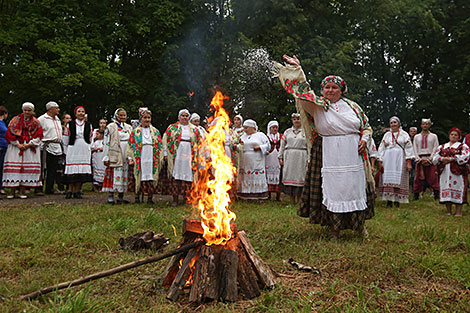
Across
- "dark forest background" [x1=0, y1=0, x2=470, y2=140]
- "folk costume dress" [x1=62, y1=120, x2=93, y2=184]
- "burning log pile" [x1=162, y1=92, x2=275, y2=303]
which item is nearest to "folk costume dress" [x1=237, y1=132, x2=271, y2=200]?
"folk costume dress" [x1=62, y1=120, x2=93, y2=184]

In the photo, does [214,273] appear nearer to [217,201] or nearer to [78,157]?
[217,201]

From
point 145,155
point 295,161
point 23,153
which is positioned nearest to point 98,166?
point 23,153

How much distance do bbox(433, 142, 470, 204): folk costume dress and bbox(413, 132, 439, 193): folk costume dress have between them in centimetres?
333

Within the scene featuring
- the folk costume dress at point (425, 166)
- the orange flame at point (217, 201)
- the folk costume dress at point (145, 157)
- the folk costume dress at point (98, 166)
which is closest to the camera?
the orange flame at point (217, 201)

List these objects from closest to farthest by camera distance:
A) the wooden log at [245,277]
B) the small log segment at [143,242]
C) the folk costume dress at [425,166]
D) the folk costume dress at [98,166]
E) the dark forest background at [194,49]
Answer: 1. the wooden log at [245,277]
2. the small log segment at [143,242]
3. the folk costume dress at [425,166]
4. the folk costume dress at [98,166]
5. the dark forest background at [194,49]

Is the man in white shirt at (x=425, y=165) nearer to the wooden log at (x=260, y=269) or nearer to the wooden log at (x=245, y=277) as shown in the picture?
the wooden log at (x=260, y=269)

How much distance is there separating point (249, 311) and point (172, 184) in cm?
637

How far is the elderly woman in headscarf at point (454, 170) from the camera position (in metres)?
8.49

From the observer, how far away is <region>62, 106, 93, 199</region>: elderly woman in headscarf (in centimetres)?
1028

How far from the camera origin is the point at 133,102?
18641mm

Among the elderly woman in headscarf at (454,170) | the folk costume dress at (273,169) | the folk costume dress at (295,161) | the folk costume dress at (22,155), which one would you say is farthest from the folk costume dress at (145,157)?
the elderly woman in headscarf at (454,170)

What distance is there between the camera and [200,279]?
11.1 feet

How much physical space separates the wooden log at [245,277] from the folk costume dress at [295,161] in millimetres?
6469

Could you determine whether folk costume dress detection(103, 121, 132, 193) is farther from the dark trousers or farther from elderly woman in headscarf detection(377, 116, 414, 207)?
elderly woman in headscarf detection(377, 116, 414, 207)
